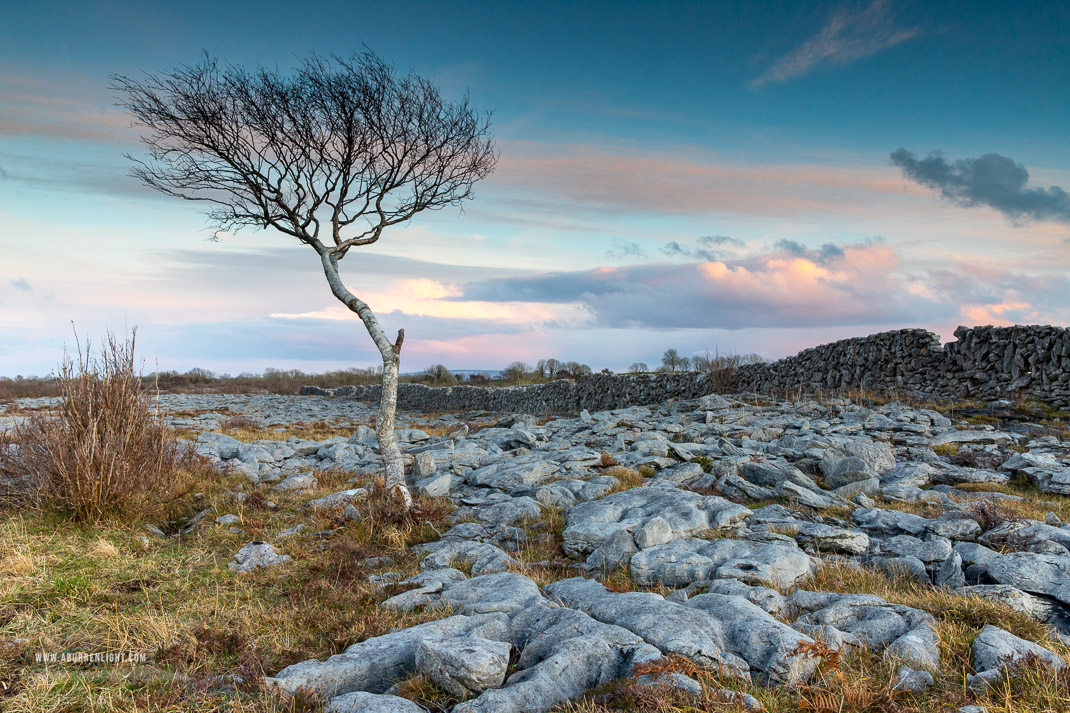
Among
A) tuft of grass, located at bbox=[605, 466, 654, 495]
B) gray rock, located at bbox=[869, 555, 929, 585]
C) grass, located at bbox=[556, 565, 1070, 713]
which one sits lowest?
gray rock, located at bbox=[869, 555, 929, 585]

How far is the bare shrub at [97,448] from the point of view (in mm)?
7699

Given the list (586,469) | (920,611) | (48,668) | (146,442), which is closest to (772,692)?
(920,611)

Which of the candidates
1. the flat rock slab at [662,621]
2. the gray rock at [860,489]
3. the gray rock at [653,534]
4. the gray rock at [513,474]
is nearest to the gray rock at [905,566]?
the gray rock at [653,534]

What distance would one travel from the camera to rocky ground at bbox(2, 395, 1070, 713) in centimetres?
358

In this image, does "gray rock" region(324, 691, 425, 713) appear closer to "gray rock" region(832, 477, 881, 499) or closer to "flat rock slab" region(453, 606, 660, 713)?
"flat rock slab" region(453, 606, 660, 713)

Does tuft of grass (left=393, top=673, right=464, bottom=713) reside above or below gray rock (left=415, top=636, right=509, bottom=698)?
below

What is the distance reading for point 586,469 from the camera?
10.3m

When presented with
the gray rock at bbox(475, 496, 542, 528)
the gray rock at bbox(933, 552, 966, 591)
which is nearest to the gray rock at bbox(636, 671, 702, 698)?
the gray rock at bbox(933, 552, 966, 591)

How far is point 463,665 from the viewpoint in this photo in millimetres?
3562

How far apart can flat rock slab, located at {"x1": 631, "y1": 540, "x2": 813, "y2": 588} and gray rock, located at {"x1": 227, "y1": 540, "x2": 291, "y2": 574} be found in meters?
3.81

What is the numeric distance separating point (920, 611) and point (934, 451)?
8498 millimetres

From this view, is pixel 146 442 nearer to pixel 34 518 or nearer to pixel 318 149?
pixel 34 518

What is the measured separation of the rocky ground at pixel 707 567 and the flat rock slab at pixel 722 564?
20 mm

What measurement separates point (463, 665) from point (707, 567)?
281cm
